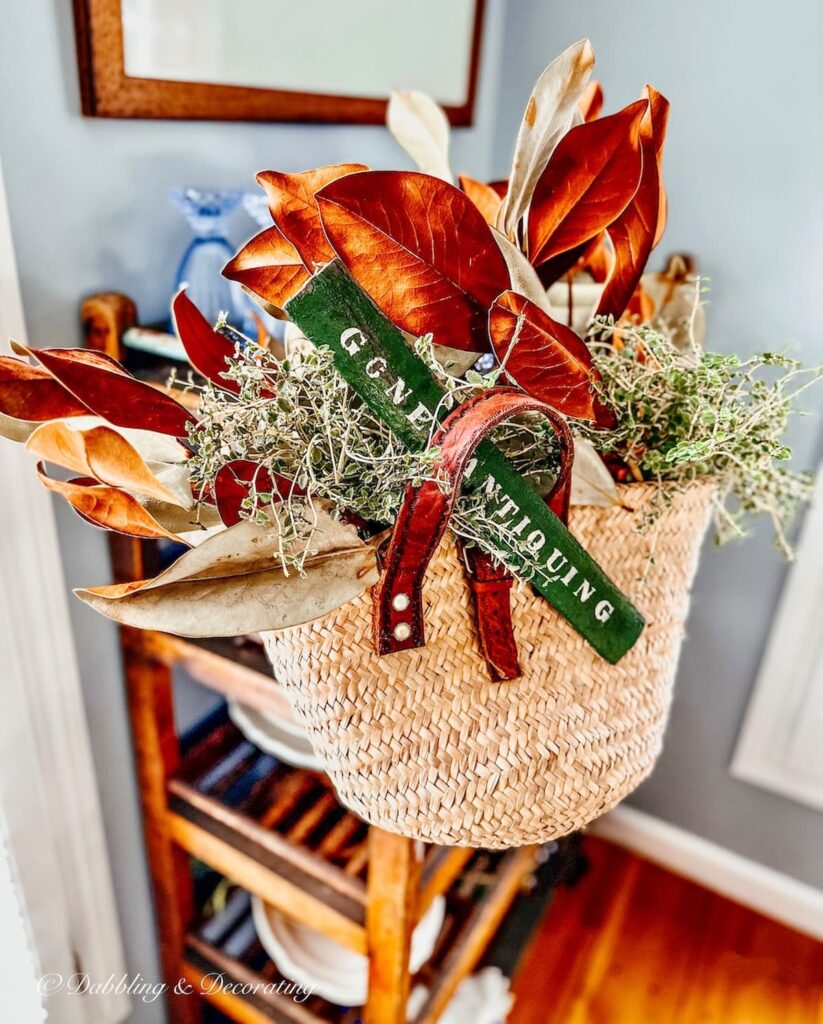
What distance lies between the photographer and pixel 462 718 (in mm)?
484

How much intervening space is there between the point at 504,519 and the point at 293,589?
0.45ft

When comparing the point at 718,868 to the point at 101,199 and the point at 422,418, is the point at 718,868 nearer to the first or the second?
the point at 422,418

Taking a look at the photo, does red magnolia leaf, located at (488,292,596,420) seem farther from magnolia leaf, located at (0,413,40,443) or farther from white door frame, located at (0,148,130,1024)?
white door frame, located at (0,148,130,1024)

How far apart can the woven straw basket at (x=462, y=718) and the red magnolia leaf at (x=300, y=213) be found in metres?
0.20

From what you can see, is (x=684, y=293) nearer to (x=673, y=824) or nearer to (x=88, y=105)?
(x=88, y=105)

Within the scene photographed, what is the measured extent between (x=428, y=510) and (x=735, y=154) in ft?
3.23

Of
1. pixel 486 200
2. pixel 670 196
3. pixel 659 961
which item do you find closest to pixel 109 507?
pixel 486 200

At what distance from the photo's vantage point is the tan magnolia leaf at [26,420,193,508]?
398 millimetres

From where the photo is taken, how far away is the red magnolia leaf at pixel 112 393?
1.42 feet

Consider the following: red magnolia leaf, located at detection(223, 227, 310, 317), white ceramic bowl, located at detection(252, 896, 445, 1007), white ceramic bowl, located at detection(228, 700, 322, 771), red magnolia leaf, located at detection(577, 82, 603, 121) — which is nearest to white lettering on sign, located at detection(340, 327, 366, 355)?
red magnolia leaf, located at detection(223, 227, 310, 317)

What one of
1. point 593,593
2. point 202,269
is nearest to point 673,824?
point 593,593

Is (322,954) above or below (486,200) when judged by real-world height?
below

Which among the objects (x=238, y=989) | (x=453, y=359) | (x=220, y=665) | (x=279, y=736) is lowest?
(x=238, y=989)

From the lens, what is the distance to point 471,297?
18.2 inches
